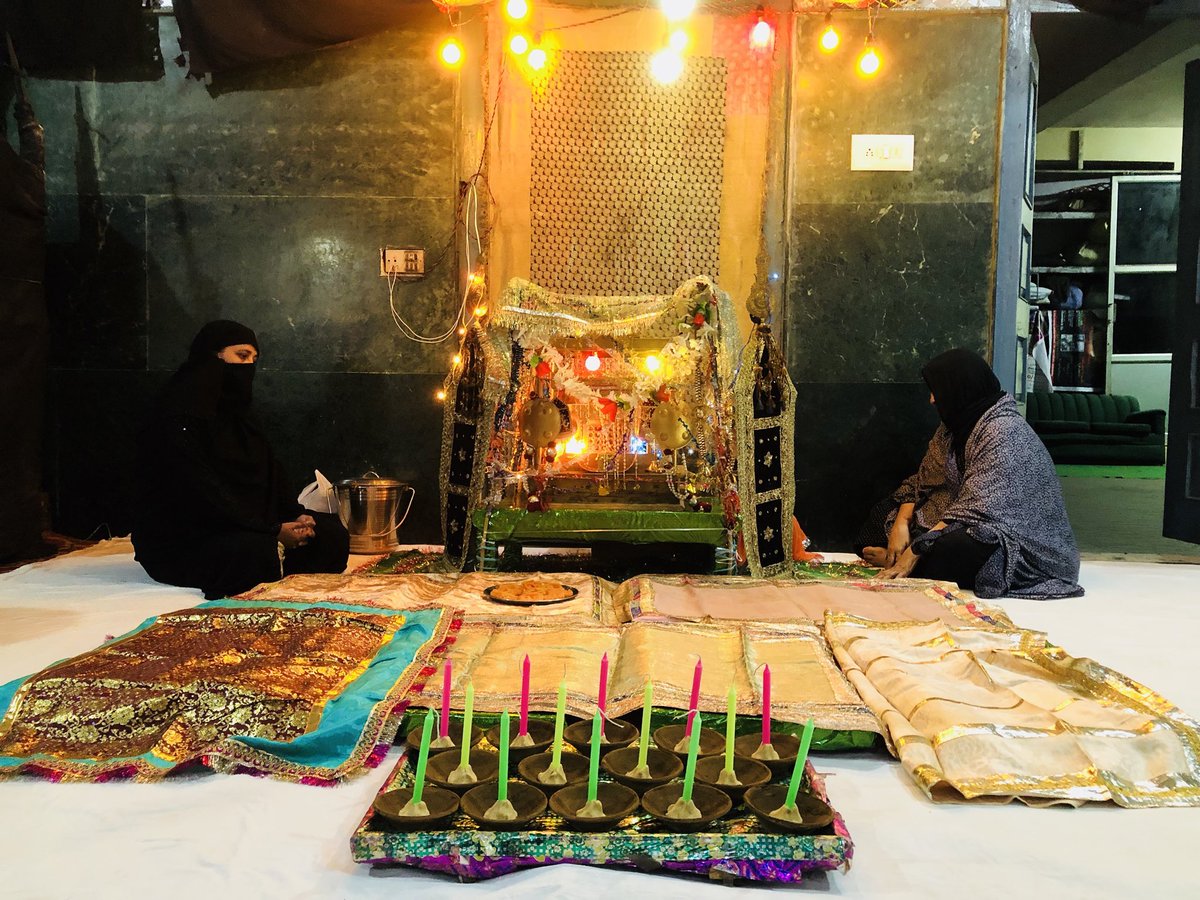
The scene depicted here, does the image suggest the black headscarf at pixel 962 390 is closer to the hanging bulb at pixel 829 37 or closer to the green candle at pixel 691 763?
the hanging bulb at pixel 829 37

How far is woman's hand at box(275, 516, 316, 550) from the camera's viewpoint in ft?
13.2

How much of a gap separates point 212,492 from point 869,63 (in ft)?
13.0

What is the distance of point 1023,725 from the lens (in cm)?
216

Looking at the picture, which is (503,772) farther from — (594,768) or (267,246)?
(267,246)

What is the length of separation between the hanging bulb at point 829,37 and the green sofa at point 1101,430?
19.0 feet

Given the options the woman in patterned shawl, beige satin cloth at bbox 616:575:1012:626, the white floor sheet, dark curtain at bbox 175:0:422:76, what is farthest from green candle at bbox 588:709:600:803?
dark curtain at bbox 175:0:422:76

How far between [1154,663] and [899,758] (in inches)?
54.8

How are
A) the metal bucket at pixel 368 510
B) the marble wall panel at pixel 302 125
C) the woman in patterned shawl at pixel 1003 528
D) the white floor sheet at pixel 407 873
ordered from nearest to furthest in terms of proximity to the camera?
the white floor sheet at pixel 407 873 → the woman in patterned shawl at pixel 1003 528 → the metal bucket at pixel 368 510 → the marble wall panel at pixel 302 125

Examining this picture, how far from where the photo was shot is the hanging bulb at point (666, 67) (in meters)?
5.05

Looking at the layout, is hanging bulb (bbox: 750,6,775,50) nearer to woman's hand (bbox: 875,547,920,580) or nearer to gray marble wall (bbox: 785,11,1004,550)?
gray marble wall (bbox: 785,11,1004,550)

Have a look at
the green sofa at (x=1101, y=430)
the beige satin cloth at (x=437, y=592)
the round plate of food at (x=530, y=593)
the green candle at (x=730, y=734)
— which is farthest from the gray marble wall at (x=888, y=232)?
the green sofa at (x=1101, y=430)

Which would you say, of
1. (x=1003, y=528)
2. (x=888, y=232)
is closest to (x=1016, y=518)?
(x=1003, y=528)

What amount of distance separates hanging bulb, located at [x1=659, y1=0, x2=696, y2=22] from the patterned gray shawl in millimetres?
2790

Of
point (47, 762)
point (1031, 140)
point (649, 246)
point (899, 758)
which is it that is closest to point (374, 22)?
point (649, 246)
